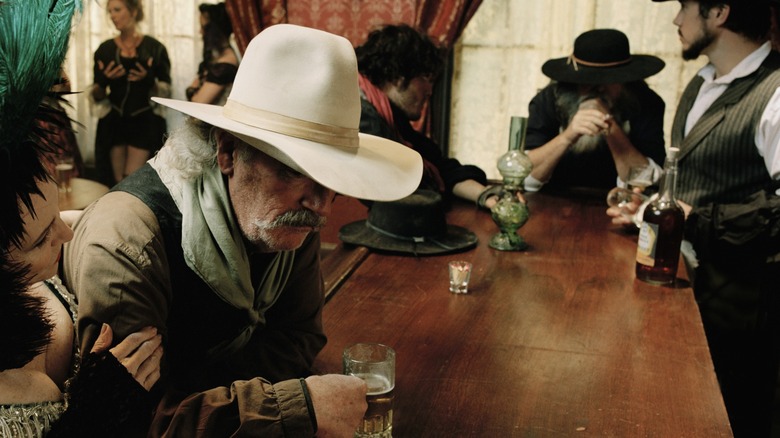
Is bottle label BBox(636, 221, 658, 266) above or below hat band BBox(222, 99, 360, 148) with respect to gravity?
below

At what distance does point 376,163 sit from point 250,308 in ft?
1.28

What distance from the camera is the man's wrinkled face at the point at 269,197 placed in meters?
1.32

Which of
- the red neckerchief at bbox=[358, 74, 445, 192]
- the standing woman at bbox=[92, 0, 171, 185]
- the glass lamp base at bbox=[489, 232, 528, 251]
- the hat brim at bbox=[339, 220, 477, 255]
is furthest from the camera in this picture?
the standing woman at bbox=[92, 0, 171, 185]

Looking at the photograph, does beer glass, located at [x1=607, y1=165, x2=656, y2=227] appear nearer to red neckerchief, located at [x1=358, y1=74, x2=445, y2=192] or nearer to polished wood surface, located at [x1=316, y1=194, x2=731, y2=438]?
polished wood surface, located at [x1=316, y1=194, x2=731, y2=438]

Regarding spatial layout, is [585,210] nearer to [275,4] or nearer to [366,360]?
[366,360]

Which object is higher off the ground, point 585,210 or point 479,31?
point 479,31

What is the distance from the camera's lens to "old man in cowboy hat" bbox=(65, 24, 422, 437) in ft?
3.77

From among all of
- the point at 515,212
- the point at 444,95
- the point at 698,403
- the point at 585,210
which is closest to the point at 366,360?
the point at 698,403

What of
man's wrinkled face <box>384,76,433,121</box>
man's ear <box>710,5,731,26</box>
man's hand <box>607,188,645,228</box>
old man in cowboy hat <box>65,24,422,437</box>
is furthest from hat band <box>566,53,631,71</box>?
old man in cowboy hat <box>65,24,422,437</box>

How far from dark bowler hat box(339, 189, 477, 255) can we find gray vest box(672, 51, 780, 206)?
3.68 feet

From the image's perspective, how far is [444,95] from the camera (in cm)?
470

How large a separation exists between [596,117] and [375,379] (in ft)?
7.21

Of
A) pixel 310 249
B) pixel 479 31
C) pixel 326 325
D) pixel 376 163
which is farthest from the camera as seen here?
pixel 479 31

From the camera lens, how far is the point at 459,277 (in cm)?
197
